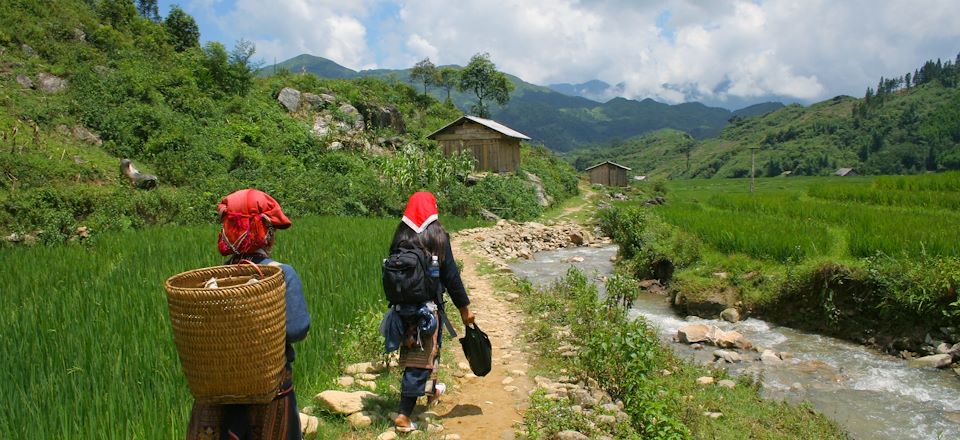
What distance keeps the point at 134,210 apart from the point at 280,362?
1416 centimetres

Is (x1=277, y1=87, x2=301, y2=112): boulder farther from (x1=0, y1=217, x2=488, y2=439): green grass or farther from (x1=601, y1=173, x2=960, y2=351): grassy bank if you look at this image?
(x1=601, y1=173, x2=960, y2=351): grassy bank

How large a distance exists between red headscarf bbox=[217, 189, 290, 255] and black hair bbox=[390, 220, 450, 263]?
1.24 m

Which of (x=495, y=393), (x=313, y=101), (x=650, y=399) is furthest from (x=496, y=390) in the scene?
(x=313, y=101)

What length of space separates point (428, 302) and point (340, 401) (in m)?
1.00

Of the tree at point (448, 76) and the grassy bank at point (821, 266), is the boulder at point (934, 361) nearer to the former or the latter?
the grassy bank at point (821, 266)

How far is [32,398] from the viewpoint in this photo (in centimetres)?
329

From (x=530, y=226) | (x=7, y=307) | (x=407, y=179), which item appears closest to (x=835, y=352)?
(x=7, y=307)

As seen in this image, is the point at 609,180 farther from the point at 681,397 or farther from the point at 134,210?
the point at 681,397

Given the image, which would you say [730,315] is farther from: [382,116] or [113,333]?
[382,116]

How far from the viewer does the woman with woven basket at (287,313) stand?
259 cm

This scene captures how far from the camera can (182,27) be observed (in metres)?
29.2

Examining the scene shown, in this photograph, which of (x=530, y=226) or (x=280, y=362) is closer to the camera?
(x=280, y=362)

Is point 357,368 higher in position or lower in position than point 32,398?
lower

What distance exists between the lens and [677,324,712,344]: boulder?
325 inches
